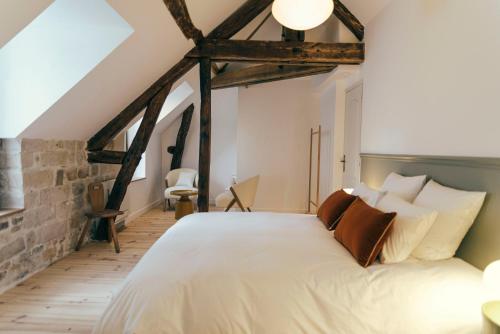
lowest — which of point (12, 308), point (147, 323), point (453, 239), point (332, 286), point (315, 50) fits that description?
Answer: point (12, 308)

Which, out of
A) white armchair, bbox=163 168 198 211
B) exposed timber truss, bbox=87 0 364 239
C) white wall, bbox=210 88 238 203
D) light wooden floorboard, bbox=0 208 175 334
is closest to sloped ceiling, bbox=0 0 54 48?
exposed timber truss, bbox=87 0 364 239

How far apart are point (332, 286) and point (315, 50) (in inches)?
115

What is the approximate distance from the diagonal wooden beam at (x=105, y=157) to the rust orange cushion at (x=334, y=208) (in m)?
2.65

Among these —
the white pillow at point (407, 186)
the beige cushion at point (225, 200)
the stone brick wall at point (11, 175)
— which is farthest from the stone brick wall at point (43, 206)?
the white pillow at point (407, 186)

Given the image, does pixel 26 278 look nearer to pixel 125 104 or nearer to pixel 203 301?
pixel 125 104

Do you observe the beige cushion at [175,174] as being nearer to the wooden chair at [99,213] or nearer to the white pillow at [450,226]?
the wooden chair at [99,213]

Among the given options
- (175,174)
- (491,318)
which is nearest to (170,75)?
(175,174)

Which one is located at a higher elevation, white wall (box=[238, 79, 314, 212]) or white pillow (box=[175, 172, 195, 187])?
white wall (box=[238, 79, 314, 212])

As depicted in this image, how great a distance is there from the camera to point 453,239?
1.67 m

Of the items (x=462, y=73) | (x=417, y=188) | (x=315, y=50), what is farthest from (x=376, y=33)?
(x=417, y=188)

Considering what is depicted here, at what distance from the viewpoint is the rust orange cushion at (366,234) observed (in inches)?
62.4

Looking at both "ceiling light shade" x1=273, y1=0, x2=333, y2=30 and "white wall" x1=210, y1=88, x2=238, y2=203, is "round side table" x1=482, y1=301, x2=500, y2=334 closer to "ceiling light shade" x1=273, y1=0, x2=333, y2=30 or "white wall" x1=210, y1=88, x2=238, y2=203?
"ceiling light shade" x1=273, y1=0, x2=333, y2=30

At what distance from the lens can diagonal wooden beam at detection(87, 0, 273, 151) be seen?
Result: 3.62 m

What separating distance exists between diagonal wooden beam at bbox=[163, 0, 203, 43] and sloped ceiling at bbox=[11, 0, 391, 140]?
48 mm
